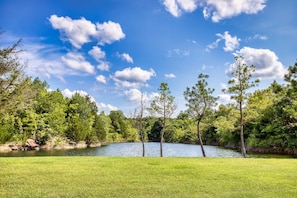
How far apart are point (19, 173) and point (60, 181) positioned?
2.49 m

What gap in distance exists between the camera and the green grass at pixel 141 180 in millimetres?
8742

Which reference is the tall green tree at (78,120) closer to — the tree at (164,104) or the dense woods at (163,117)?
the dense woods at (163,117)

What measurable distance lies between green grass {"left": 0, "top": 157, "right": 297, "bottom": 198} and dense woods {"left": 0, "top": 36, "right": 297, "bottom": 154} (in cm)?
361

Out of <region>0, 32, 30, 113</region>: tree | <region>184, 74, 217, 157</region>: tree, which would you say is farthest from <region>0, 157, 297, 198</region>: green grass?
<region>184, 74, 217, 157</region>: tree

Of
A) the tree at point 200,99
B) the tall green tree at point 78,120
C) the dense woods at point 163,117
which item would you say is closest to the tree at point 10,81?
the dense woods at point 163,117

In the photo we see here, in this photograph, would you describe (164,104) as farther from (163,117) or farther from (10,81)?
(10,81)

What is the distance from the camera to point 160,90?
28.3 m

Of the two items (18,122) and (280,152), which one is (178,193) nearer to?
(280,152)

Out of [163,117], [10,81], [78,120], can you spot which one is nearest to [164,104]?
[163,117]

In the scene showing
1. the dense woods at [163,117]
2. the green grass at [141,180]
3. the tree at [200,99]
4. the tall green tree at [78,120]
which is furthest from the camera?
the tall green tree at [78,120]

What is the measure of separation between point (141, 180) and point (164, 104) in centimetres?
1840

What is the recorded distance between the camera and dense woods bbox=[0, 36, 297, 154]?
13.3 meters

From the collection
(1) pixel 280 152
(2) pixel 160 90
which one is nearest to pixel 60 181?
(2) pixel 160 90

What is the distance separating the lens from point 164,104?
2852 centimetres
